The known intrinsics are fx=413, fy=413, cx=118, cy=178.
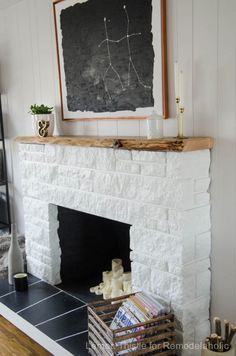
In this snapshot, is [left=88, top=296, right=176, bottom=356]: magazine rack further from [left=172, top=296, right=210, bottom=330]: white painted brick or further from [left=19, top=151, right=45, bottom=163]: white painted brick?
[left=19, top=151, right=45, bottom=163]: white painted brick

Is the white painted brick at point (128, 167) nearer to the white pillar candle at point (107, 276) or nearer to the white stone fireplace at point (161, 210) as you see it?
the white stone fireplace at point (161, 210)

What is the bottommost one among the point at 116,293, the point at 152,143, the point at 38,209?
the point at 116,293

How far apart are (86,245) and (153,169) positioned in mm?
1259

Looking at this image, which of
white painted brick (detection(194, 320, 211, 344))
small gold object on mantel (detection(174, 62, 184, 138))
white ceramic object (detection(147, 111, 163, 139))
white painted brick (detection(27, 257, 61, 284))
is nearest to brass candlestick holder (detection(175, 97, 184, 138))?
small gold object on mantel (detection(174, 62, 184, 138))

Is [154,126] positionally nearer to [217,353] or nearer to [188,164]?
[188,164]

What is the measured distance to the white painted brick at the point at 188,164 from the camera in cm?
197

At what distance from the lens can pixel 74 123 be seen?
2.87m

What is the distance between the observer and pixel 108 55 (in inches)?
97.3

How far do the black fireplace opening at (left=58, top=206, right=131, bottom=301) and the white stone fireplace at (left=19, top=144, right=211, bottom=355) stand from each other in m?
0.48

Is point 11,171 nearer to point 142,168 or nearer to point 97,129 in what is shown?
point 97,129

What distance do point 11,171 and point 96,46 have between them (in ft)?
5.64

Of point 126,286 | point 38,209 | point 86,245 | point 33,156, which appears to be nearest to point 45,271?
point 86,245

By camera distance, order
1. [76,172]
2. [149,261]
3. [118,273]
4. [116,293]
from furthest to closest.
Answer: [118,273] → [116,293] → [76,172] → [149,261]

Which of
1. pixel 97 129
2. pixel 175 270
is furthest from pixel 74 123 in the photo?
pixel 175 270
